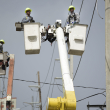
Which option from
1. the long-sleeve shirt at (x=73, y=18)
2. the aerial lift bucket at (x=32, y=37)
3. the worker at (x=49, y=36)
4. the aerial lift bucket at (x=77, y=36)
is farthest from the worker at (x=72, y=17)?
the aerial lift bucket at (x=32, y=37)

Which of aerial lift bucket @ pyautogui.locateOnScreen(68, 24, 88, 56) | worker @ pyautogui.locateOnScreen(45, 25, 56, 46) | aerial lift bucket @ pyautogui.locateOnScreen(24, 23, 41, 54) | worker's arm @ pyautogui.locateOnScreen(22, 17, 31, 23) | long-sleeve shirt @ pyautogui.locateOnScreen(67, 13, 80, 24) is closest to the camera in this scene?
aerial lift bucket @ pyautogui.locateOnScreen(24, 23, 41, 54)

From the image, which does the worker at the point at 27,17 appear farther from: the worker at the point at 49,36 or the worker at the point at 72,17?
the worker at the point at 72,17

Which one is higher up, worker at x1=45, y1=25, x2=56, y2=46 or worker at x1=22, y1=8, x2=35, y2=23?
worker at x1=22, y1=8, x2=35, y2=23

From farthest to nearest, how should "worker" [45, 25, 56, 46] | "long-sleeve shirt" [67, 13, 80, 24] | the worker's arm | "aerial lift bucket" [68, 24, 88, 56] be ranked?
"long-sleeve shirt" [67, 13, 80, 24] < the worker's arm < "worker" [45, 25, 56, 46] < "aerial lift bucket" [68, 24, 88, 56]

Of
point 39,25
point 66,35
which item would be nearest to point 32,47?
point 39,25

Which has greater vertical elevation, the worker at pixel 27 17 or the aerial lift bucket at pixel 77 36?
the worker at pixel 27 17

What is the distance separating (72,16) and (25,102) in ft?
76.7

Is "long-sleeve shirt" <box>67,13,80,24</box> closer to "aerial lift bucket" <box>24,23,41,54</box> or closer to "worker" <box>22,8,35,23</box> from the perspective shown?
"worker" <box>22,8,35,23</box>

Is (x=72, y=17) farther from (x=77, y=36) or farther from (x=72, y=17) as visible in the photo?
(x=77, y=36)

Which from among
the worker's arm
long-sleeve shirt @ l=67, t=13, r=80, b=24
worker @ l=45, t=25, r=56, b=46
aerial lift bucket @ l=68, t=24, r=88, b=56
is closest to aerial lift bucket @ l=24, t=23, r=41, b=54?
worker @ l=45, t=25, r=56, b=46

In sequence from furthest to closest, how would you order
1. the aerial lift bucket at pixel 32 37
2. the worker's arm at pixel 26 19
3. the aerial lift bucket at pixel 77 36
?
the worker's arm at pixel 26 19 < the aerial lift bucket at pixel 77 36 < the aerial lift bucket at pixel 32 37

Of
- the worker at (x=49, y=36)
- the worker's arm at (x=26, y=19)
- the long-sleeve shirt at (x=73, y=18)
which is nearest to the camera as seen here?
the worker at (x=49, y=36)

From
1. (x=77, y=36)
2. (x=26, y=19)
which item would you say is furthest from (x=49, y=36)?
(x=77, y=36)

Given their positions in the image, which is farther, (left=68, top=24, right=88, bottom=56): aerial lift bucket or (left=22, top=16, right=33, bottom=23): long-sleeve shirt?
(left=22, top=16, right=33, bottom=23): long-sleeve shirt
